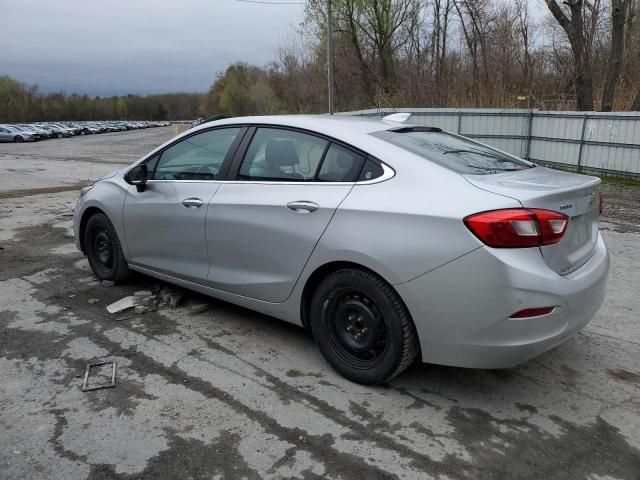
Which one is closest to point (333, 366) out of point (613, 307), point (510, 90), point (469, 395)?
point (469, 395)

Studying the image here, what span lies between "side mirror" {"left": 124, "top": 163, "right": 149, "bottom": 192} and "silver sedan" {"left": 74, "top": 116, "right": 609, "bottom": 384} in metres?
0.18

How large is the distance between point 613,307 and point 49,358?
4.28m

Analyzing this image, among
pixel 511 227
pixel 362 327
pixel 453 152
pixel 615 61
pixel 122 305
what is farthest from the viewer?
pixel 615 61

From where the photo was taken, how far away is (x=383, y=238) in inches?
116

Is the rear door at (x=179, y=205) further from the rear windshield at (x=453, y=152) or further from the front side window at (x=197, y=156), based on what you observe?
the rear windshield at (x=453, y=152)

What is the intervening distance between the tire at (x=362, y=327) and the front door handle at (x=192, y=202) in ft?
3.94

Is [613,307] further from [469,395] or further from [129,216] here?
[129,216]

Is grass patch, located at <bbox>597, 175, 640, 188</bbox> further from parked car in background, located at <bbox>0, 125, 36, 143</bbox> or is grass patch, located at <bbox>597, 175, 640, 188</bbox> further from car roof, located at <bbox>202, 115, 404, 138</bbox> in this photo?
parked car in background, located at <bbox>0, 125, 36, 143</bbox>

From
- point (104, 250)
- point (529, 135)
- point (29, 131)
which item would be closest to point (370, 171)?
point (104, 250)

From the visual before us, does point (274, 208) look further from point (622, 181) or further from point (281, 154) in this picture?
point (622, 181)

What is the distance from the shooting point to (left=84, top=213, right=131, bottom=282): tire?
4929 mm

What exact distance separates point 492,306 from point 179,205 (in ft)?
8.03

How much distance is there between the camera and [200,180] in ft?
13.4

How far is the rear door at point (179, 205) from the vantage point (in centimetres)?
Result: 403
